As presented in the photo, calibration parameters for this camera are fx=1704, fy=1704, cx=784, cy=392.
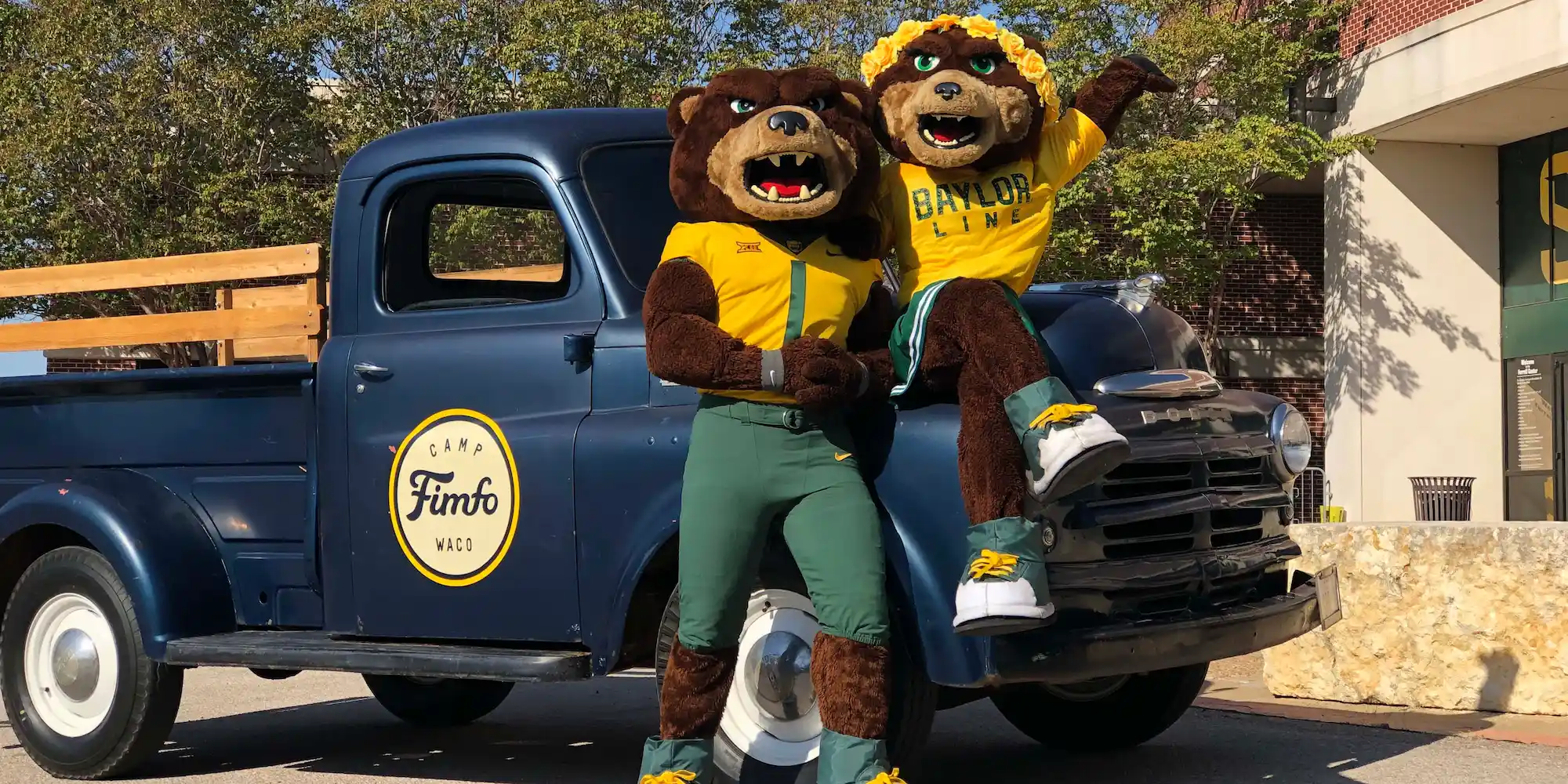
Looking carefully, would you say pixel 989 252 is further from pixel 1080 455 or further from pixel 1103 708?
pixel 1103 708

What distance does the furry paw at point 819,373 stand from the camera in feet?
14.1

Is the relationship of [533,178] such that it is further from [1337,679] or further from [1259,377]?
[1259,377]

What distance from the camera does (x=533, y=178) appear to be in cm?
541

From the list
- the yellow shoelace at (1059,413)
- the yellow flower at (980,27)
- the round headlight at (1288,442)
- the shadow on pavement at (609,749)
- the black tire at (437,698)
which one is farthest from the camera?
the black tire at (437,698)

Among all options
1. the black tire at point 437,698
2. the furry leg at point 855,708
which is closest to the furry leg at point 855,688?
the furry leg at point 855,708

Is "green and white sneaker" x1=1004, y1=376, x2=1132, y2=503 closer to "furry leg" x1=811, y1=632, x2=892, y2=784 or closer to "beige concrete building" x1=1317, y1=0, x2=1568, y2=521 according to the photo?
"furry leg" x1=811, y1=632, x2=892, y2=784

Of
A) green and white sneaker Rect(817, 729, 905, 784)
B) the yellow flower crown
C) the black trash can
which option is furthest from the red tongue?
the black trash can

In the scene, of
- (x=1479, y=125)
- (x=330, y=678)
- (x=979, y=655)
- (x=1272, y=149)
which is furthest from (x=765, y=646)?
(x=1479, y=125)

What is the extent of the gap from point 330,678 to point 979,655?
6411 mm

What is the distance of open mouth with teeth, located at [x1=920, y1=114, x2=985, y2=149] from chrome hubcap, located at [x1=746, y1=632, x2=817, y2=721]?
1419 mm

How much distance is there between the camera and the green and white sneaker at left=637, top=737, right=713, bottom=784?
176 inches

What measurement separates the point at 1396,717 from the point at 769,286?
3.89 meters

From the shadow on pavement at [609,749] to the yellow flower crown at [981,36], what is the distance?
6.54 ft

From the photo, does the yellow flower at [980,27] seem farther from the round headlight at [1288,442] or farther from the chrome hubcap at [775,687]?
the chrome hubcap at [775,687]
